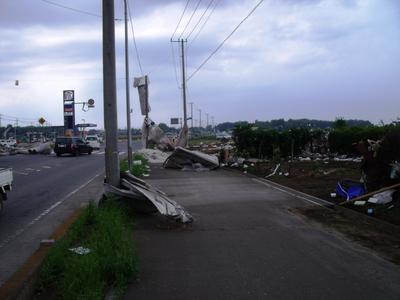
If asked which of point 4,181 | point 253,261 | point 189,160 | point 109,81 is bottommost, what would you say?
point 253,261

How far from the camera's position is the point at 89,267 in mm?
6289

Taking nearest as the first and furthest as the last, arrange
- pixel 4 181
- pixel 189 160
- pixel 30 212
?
pixel 4 181 → pixel 30 212 → pixel 189 160

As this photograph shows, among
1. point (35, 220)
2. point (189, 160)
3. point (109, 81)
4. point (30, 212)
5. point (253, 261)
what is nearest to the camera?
point (253, 261)

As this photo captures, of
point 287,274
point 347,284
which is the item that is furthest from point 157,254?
point 347,284

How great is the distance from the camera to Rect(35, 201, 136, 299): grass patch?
5.84 meters

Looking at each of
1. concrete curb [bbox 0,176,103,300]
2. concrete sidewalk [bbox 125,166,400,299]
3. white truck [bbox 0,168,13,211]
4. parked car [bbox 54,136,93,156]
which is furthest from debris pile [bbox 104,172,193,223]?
parked car [bbox 54,136,93,156]

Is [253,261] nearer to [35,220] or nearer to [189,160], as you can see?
[35,220]

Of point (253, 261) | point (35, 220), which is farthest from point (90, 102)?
point (253, 261)

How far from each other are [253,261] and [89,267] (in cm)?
229

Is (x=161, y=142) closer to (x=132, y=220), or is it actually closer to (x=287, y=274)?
(x=132, y=220)

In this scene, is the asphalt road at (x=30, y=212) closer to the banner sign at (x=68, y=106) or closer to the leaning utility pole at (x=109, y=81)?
the leaning utility pole at (x=109, y=81)

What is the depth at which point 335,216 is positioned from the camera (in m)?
11.2

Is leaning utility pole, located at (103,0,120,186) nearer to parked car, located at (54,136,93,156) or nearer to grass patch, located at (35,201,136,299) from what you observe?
grass patch, located at (35,201,136,299)

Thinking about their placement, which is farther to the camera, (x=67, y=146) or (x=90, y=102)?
(x=90, y=102)
